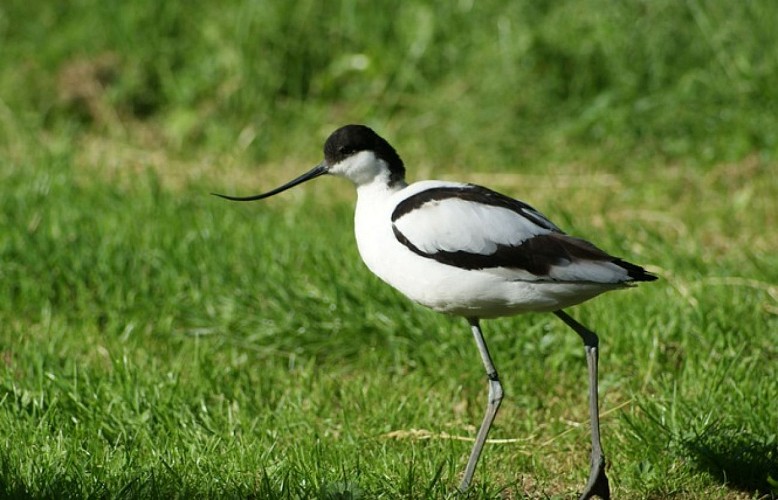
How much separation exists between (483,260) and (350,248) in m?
2.14

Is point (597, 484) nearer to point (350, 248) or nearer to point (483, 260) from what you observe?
point (483, 260)

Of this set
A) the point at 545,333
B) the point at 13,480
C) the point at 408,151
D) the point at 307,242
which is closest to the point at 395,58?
the point at 408,151

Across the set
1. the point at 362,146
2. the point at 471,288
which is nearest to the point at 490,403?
the point at 471,288

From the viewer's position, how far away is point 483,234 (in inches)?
146

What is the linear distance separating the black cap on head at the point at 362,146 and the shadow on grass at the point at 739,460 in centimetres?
128

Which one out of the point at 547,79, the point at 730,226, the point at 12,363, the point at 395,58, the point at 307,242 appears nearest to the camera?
the point at 12,363

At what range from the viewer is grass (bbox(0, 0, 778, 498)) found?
4.03 meters

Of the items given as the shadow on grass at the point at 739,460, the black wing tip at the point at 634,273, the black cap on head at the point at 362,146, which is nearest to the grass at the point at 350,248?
the shadow on grass at the point at 739,460

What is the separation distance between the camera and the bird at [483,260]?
144 inches

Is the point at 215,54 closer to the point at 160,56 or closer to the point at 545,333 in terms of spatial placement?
the point at 160,56

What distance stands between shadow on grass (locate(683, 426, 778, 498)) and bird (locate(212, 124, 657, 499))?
0.37m

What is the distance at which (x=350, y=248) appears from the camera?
227 inches

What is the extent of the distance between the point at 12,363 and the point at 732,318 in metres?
2.79

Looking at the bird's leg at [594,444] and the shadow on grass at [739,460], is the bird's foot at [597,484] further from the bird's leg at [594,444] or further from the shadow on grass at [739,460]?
the shadow on grass at [739,460]
